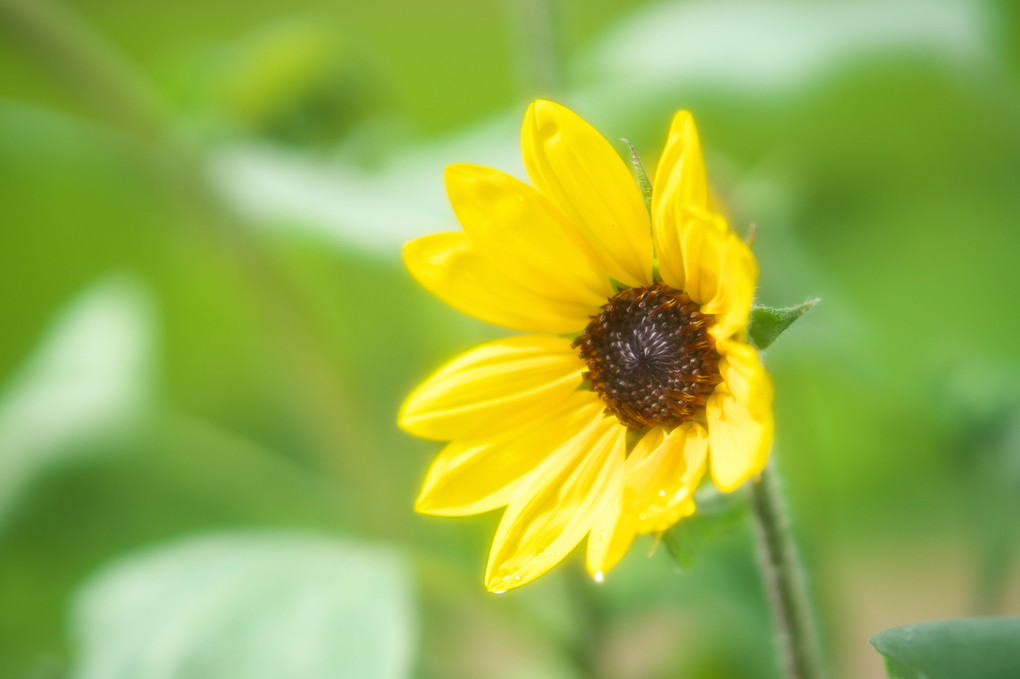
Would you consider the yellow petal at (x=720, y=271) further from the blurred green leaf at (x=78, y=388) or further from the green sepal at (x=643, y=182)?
the blurred green leaf at (x=78, y=388)

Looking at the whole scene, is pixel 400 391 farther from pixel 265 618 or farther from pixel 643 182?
pixel 643 182

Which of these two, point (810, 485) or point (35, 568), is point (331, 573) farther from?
point (35, 568)

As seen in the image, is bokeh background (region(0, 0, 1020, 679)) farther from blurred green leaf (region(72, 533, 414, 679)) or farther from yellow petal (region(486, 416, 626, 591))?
yellow petal (region(486, 416, 626, 591))

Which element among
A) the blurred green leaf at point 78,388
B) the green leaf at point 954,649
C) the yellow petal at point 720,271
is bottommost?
the green leaf at point 954,649

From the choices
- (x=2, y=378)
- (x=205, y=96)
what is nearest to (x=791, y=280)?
(x=205, y=96)

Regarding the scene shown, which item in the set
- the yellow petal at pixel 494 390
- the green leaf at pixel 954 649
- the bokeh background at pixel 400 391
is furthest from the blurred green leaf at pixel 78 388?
the green leaf at pixel 954 649
